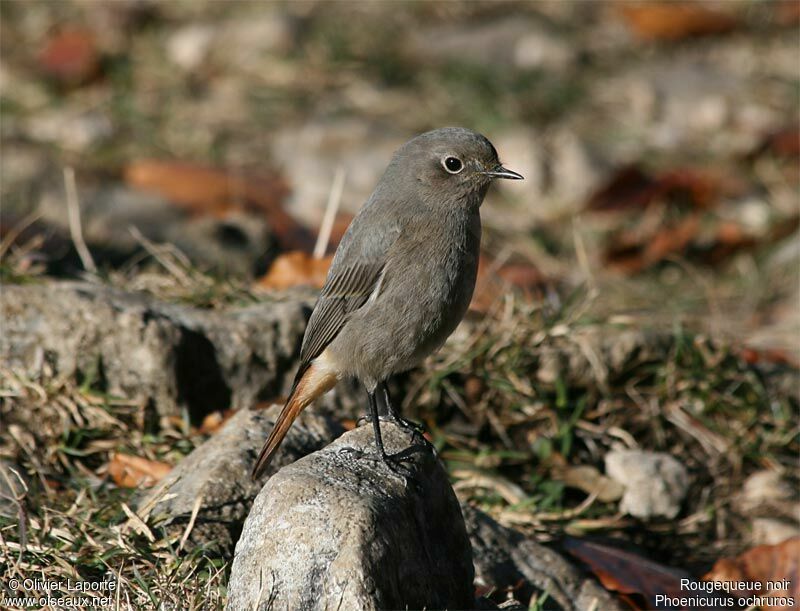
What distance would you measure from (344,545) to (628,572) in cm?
150

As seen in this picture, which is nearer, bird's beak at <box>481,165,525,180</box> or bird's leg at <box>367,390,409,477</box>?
bird's leg at <box>367,390,409,477</box>

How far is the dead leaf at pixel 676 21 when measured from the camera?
391 inches

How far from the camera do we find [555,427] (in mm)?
5113

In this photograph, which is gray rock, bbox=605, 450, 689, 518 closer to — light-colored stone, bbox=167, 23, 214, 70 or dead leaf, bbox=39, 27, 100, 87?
light-colored stone, bbox=167, 23, 214, 70

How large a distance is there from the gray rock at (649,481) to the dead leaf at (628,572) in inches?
19.0

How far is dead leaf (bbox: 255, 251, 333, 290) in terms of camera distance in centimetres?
580

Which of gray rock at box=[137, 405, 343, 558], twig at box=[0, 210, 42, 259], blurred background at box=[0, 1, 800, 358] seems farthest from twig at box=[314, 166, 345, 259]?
gray rock at box=[137, 405, 343, 558]

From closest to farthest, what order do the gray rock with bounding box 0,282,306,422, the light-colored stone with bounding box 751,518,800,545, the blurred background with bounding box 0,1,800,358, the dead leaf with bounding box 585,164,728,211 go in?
the gray rock with bounding box 0,282,306,422 < the light-colored stone with bounding box 751,518,800,545 < the blurred background with bounding box 0,1,800,358 < the dead leaf with bounding box 585,164,728,211

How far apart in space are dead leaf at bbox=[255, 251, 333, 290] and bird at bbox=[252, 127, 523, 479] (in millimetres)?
1402

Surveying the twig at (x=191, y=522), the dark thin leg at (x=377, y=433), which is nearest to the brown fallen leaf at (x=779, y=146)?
the dark thin leg at (x=377, y=433)

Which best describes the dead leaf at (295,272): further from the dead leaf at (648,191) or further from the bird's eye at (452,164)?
the dead leaf at (648,191)

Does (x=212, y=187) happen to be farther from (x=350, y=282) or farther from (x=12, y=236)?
(x=350, y=282)

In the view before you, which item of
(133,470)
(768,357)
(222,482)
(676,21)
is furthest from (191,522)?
(676,21)

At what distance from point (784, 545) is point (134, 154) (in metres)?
5.70
